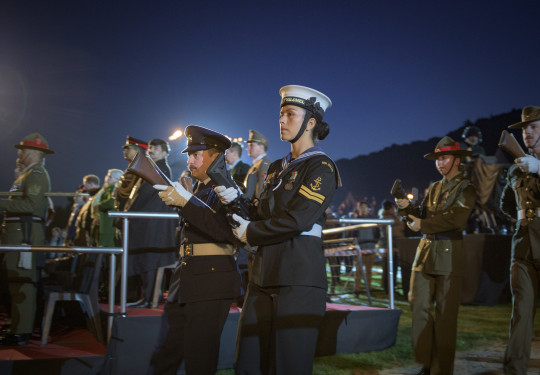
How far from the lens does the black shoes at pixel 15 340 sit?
437 cm

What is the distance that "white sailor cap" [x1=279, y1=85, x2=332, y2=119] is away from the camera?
263cm

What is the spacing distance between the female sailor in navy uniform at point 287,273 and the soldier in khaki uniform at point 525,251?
7.73 ft

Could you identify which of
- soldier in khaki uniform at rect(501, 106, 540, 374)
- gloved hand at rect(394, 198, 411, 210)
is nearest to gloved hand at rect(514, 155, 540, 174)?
soldier in khaki uniform at rect(501, 106, 540, 374)

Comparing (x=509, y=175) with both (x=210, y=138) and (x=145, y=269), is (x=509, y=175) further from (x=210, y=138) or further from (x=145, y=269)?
(x=145, y=269)

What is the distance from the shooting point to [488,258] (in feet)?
28.4

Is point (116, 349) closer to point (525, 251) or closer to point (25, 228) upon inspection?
point (25, 228)

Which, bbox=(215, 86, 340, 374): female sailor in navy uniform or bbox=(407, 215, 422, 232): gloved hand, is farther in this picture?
bbox=(407, 215, 422, 232): gloved hand

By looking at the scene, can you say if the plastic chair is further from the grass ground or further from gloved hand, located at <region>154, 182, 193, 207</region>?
gloved hand, located at <region>154, 182, 193, 207</region>

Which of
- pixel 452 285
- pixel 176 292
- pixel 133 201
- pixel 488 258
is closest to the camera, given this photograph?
pixel 176 292

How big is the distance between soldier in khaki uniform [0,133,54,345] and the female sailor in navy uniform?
3348 millimetres

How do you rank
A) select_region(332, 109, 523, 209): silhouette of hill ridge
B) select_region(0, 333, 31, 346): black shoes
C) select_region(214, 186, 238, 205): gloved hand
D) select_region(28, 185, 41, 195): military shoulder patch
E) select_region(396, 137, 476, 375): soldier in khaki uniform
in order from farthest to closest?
select_region(332, 109, 523, 209): silhouette of hill ridge
select_region(28, 185, 41, 195): military shoulder patch
select_region(0, 333, 31, 346): black shoes
select_region(396, 137, 476, 375): soldier in khaki uniform
select_region(214, 186, 238, 205): gloved hand

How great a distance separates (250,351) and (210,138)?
1.59 meters

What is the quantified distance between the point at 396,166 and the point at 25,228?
32.1 metres

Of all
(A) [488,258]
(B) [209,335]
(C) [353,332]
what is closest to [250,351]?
(B) [209,335]
